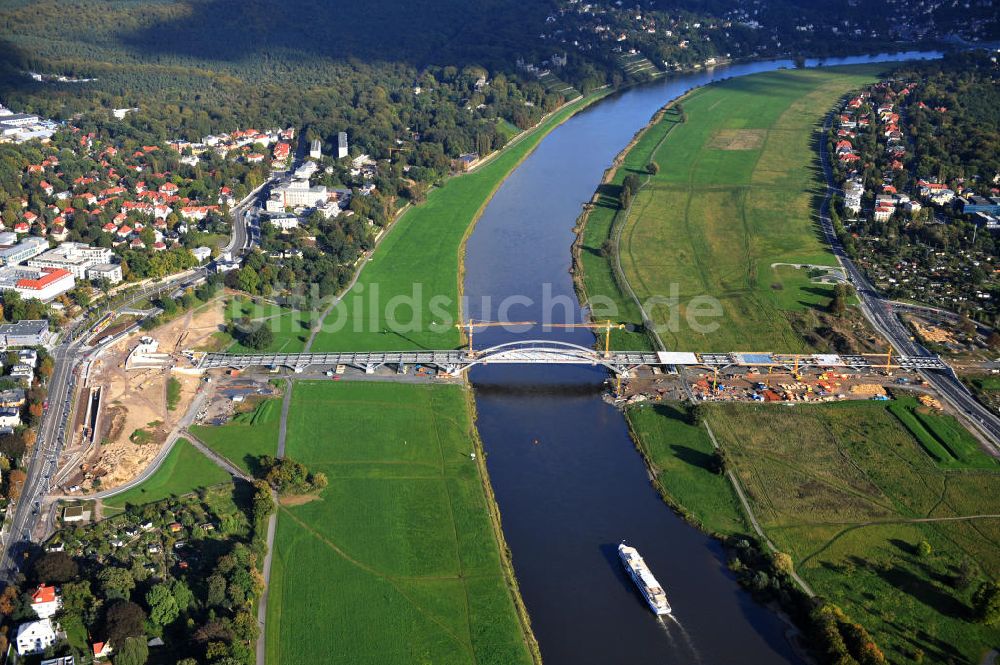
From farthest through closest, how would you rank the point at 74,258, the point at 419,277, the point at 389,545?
the point at 419,277, the point at 74,258, the point at 389,545

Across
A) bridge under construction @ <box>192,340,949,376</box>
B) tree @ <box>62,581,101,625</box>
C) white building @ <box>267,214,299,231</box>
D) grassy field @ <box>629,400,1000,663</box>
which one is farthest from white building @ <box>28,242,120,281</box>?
grassy field @ <box>629,400,1000,663</box>

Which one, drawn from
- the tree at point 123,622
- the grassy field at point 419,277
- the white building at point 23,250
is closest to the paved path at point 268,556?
the tree at point 123,622

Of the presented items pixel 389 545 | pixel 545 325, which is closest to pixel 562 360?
pixel 545 325

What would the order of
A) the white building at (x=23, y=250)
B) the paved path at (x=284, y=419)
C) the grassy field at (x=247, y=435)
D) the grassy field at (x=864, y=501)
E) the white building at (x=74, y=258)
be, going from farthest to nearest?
1. the white building at (x=23, y=250)
2. the white building at (x=74, y=258)
3. the paved path at (x=284, y=419)
4. the grassy field at (x=247, y=435)
5. the grassy field at (x=864, y=501)

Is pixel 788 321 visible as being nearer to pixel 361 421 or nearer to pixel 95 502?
pixel 361 421

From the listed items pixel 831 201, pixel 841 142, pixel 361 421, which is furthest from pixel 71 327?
pixel 841 142

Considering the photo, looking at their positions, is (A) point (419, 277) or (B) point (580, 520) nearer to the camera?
(B) point (580, 520)

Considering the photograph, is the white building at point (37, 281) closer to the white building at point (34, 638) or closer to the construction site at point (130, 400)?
the construction site at point (130, 400)

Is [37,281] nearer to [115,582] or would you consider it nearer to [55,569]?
[55,569]
